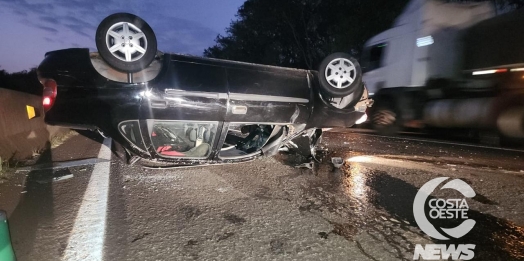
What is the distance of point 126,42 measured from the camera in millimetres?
3006

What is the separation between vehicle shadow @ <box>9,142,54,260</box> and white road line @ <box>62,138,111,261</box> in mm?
247

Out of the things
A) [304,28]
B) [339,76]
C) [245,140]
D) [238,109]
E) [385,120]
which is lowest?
[245,140]

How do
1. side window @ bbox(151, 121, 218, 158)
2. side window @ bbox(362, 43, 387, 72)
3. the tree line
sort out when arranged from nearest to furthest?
side window @ bbox(151, 121, 218, 158)
side window @ bbox(362, 43, 387, 72)
the tree line

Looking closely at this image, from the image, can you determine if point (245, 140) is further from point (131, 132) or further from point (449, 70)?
point (449, 70)

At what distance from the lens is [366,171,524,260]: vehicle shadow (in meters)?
2.30

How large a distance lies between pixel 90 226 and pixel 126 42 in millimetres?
1663

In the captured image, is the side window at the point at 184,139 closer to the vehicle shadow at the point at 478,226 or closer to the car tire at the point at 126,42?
the car tire at the point at 126,42

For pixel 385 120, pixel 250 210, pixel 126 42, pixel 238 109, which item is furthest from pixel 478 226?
pixel 385 120

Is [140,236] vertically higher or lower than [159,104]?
lower

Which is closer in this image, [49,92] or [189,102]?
[49,92]

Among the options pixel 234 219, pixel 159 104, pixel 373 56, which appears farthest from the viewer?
pixel 373 56

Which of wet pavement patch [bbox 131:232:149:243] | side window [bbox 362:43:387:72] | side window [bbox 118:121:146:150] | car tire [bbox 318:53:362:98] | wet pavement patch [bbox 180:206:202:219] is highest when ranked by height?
side window [bbox 362:43:387:72]

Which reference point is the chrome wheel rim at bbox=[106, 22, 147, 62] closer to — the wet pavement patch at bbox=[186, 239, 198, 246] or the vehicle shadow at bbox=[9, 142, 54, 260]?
the vehicle shadow at bbox=[9, 142, 54, 260]

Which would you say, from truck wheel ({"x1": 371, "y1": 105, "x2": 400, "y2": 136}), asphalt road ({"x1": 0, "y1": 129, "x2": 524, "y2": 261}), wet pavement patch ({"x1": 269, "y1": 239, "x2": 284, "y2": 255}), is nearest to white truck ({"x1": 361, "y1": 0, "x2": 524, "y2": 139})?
truck wheel ({"x1": 371, "y1": 105, "x2": 400, "y2": 136})
